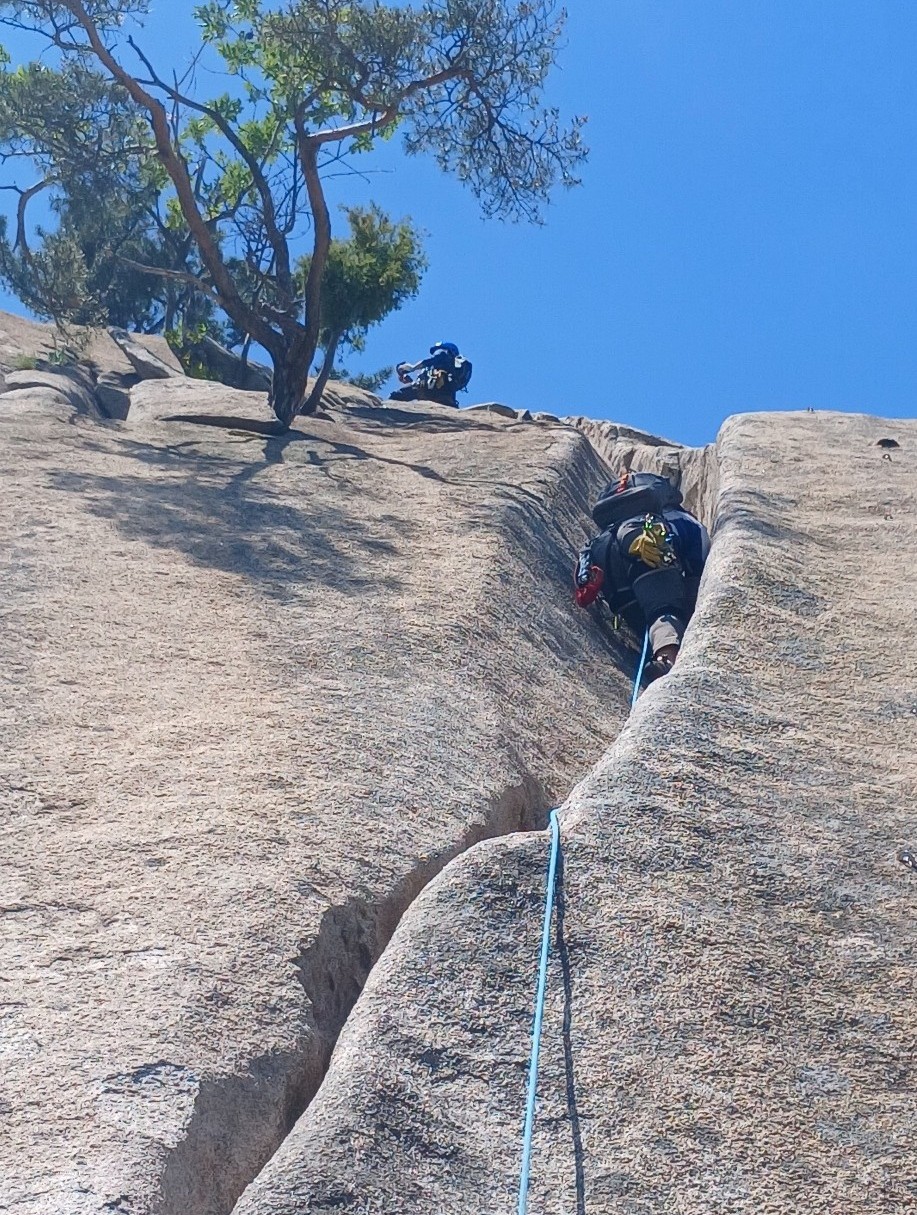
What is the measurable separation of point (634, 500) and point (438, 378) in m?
10.4

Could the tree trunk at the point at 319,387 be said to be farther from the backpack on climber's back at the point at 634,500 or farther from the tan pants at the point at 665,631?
the tan pants at the point at 665,631

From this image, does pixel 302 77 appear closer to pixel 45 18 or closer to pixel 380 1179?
pixel 45 18

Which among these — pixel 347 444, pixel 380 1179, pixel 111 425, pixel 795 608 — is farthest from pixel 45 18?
pixel 380 1179

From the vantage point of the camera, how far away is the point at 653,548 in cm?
872

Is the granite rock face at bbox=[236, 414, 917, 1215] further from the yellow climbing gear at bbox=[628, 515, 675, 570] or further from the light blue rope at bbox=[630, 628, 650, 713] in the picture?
the yellow climbing gear at bbox=[628, 515, 675, 570]

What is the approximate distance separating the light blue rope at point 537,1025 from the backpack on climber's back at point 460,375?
16.0 metres

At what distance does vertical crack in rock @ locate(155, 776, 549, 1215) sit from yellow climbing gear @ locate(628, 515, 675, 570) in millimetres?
3667

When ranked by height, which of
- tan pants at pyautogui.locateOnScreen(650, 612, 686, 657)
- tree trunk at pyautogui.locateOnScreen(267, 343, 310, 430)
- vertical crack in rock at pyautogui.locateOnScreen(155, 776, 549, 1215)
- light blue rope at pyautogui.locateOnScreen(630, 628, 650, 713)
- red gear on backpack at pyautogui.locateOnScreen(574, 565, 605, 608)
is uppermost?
tree trunk at pyautogui.locateOnScreen(267, 343, 310, 430)

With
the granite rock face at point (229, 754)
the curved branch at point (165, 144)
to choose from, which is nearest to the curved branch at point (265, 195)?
the curved branch at point (165, 144)

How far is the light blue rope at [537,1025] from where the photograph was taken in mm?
3297

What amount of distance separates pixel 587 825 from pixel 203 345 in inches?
732

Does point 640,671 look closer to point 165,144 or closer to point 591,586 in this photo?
point 591,586

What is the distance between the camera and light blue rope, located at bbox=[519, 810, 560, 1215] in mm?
3297

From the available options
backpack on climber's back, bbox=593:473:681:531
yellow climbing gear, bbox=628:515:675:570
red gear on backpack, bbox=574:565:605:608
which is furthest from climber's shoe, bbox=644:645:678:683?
backpack on climber's back, bbox=593:473:681:531
